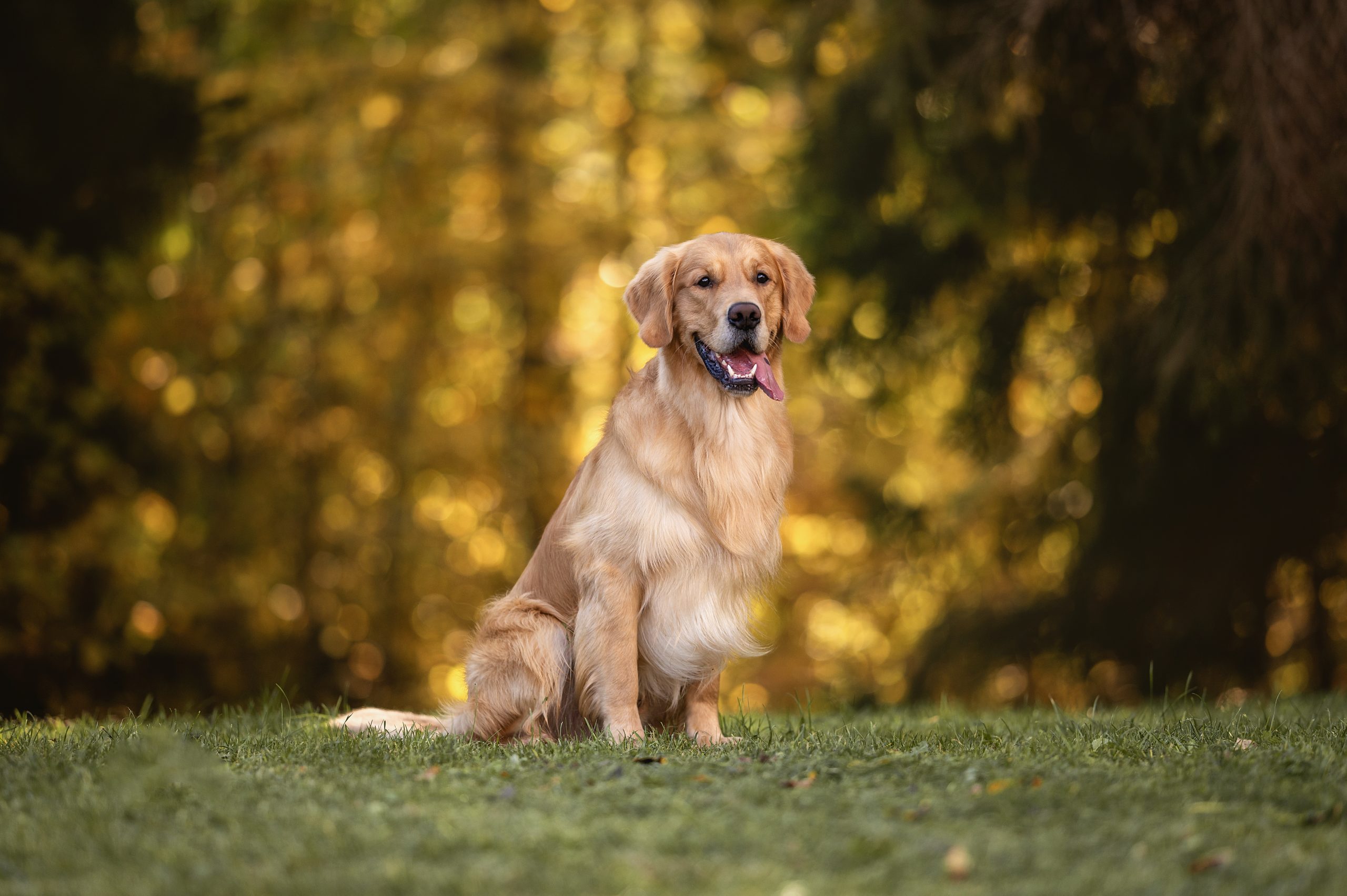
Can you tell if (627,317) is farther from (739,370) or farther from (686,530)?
(686,530)

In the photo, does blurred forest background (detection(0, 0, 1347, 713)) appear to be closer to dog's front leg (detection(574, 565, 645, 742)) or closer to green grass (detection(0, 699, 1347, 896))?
dog's front leg (detection(574, 565, 645, 742))

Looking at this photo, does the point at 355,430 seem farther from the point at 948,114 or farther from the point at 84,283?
the point at 948,114

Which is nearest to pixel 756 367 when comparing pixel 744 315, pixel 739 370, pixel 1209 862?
pixel 739 370

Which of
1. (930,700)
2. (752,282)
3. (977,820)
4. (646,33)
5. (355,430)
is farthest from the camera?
(646,33)

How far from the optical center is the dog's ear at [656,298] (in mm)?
4684

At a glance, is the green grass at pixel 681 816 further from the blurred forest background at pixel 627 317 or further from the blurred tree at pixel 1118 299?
the blurred tree at pixel 1118 299

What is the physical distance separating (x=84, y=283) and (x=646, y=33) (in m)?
7.10

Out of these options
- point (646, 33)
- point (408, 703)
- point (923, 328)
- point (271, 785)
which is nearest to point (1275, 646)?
point (923, 328)

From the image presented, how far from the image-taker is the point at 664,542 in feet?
14.6

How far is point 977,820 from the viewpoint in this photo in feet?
9.65

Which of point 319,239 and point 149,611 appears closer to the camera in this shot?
point 149,611

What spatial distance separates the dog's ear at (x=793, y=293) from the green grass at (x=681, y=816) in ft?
5.32

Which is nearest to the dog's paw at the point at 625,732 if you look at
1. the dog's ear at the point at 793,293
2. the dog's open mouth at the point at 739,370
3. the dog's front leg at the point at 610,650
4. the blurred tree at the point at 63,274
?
the dog's front leg at the point at 610,650

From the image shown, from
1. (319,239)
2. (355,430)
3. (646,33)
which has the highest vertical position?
(646,33)
